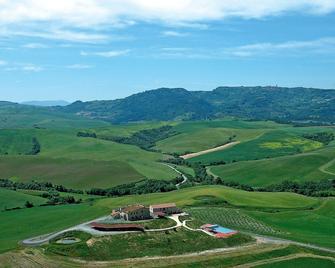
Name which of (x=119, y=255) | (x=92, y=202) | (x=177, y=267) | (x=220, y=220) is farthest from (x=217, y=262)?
(x=92, y=202)

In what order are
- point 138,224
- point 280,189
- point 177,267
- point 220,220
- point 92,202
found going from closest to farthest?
1. point 177,267
2. point 138,224
3. point 220,220
4. point 92,202
5. point 280,189

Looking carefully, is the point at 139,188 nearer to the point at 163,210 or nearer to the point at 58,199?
the point at 58,199

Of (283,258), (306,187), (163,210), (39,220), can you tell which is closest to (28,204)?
(39,220)

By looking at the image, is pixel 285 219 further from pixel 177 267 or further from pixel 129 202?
pixel 177 267

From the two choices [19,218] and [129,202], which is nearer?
[19,218]

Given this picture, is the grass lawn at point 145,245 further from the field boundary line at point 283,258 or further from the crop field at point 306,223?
the crop field at point 306,223

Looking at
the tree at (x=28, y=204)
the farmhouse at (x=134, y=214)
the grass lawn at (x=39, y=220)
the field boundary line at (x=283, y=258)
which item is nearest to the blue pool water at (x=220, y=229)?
the field boundary line at (x=283, y=258)
